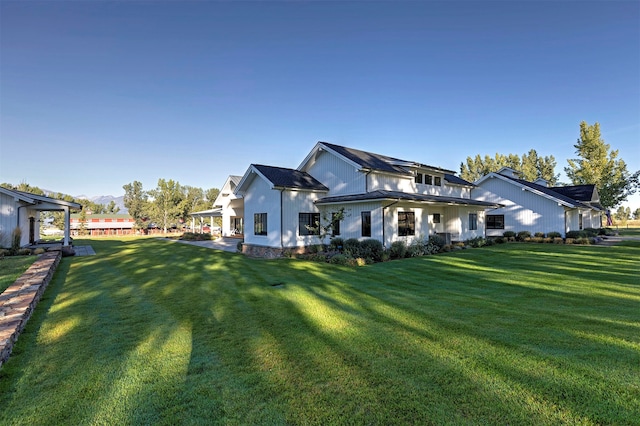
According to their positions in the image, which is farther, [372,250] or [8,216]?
[8,216]

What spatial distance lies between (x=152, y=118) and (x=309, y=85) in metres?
12.2

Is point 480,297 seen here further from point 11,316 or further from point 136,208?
point 136,208

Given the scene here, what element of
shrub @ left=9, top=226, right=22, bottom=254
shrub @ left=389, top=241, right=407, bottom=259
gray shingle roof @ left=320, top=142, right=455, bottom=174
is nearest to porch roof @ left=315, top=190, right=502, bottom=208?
gray shingle roof @ left=320, top=142, right=455, bottom=174

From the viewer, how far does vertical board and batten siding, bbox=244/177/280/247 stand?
1652cm

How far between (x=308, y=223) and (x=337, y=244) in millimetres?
2340

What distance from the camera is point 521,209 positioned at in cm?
2434

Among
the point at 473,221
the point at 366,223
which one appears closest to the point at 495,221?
the point at 473,221

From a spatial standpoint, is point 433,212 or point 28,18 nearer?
point 28,18

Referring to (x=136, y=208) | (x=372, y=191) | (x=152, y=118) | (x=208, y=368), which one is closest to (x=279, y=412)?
(x=208, y=368)

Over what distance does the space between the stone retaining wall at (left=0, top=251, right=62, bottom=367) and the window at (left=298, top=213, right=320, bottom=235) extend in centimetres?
1089

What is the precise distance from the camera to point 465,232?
68.8 feet

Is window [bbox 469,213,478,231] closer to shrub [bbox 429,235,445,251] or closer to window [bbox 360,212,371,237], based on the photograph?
shrub [bbox 429,235,445,251]

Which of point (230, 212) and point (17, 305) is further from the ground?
point (230, 212)

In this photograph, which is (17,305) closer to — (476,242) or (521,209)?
(476,242)
